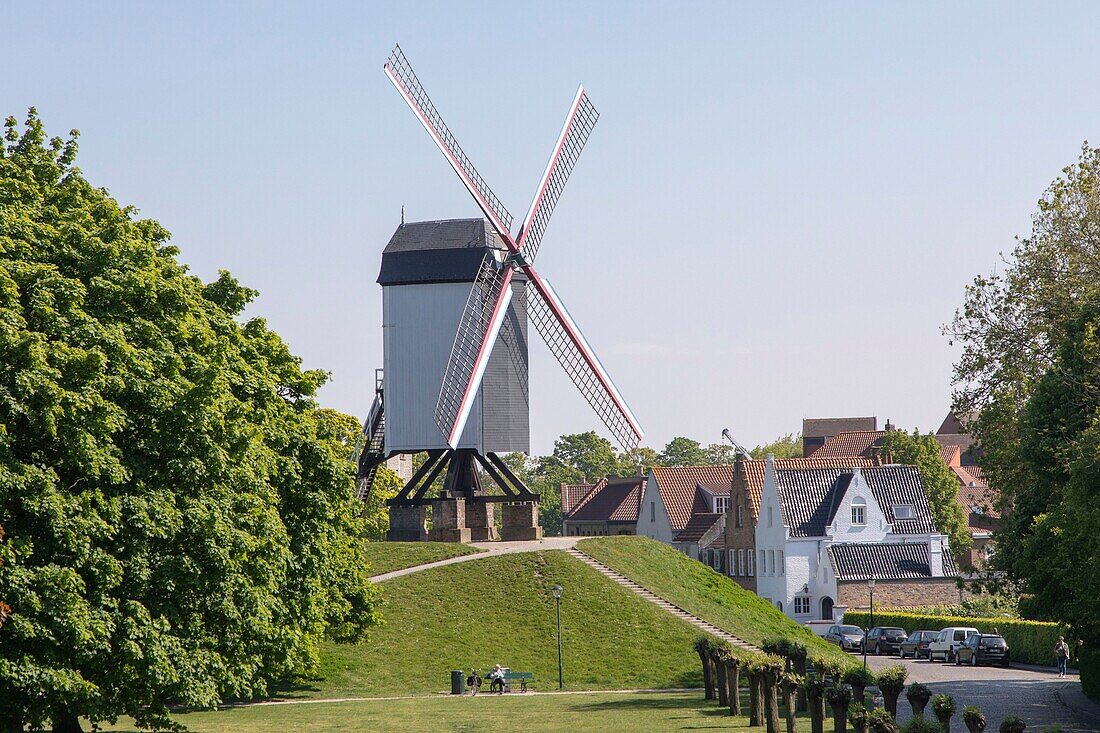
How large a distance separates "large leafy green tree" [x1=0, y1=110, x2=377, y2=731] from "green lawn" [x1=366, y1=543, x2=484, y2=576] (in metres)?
23.5

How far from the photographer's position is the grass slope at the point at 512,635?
47000 mm

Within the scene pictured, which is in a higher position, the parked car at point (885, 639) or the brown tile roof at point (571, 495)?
the brown tile roof at point (571, 495)

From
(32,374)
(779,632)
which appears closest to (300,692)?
(779,632)

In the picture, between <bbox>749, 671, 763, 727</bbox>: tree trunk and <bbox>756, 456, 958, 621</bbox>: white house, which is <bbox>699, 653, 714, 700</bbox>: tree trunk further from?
<bbox>756, 456, 958, 621</bbox>: white house

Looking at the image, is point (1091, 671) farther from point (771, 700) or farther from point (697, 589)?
point (697, 589)

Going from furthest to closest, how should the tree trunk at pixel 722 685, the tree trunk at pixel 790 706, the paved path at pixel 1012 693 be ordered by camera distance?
the tree trunk at pixel 722 685
the paved path at pixel 1012 693
the tree trunk at pixel 790 706

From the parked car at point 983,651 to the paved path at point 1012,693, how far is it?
543 mm

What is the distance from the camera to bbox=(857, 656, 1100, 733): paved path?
3784 cm

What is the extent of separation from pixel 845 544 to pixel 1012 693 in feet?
107

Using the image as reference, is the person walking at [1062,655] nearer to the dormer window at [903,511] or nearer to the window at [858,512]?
the window at [858,512]

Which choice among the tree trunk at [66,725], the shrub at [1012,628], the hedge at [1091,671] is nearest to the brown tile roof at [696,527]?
the shrub at [1012,628]

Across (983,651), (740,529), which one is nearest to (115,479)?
(983,651)

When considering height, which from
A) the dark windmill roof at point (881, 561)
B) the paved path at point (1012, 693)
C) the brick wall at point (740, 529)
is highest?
the brick wall at point (740, 529)

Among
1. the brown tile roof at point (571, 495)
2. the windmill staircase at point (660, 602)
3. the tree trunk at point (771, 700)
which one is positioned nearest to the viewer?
the tree trunk at point (771, 700)
